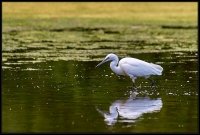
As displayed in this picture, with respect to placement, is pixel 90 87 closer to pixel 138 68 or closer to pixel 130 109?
pixel 138 68

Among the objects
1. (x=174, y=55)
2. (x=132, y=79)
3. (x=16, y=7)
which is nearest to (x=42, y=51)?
(x=174, y=55)

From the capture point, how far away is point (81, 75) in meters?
19.0

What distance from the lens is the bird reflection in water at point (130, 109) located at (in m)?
12.3

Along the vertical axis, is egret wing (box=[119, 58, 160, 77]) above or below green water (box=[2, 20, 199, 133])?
above

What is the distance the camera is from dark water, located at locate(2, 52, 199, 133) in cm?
1166

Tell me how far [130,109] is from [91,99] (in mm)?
1528

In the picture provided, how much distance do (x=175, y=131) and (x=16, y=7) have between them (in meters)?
36.1

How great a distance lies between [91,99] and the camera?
48.0ft

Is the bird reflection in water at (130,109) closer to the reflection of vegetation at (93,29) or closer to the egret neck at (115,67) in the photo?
the egret neck at (115,67)

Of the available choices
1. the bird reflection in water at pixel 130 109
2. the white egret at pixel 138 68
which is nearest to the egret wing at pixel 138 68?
the white egret at pixel 138 68

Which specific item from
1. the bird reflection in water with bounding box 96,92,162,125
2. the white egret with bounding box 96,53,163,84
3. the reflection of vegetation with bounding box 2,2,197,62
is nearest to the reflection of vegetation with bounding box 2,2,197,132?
the reflection of vegetation with bounding box 2,2,197,62

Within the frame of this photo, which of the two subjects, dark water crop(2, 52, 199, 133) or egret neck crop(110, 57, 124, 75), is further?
egret neck crop(110, 57, 124, 75)

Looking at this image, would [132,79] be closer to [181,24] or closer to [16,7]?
[181,24]

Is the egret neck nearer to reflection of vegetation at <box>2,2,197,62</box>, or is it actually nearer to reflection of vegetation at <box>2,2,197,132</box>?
reflection of vegetation at <box>2,2,197,132</box>
